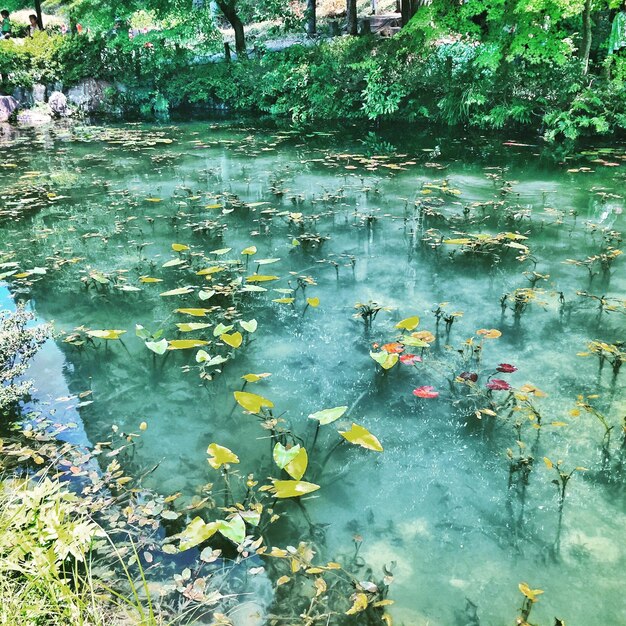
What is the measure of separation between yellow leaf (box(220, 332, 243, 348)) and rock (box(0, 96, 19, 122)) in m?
16.0

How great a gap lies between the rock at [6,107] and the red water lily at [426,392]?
1713cm

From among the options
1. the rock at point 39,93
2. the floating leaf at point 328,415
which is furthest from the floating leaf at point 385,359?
the rock at point 39,93

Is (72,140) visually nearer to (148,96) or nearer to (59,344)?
(148,96)

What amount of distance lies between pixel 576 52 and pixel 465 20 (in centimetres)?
253

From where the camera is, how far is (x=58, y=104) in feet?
54.3

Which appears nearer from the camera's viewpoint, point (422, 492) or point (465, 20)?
point (422, 492)

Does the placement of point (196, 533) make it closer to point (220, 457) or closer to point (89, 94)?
point (220, 457)

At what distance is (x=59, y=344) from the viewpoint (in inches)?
147

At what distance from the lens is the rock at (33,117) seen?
15.5 meters

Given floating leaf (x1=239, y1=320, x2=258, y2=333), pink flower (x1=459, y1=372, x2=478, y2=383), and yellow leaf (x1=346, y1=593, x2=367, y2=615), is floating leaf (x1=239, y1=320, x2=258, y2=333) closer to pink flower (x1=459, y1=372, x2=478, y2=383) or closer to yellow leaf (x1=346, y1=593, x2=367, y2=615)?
pink flower (x1=459, y1=372, x2=478, y2=383)

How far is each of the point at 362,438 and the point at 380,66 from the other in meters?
12.9

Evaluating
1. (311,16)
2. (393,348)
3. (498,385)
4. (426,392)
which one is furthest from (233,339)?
(311,16)

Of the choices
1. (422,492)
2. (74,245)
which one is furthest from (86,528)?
(74,245)

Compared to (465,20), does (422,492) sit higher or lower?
lower
